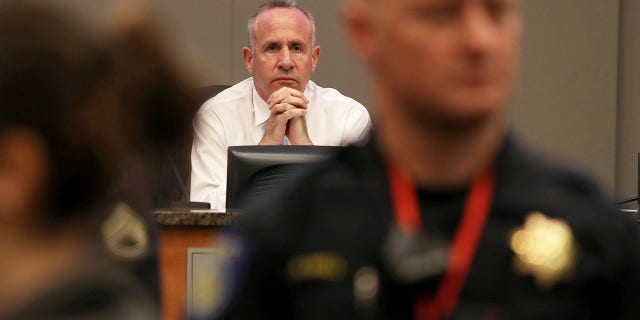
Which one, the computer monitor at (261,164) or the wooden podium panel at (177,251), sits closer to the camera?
the wooden podium panel at (177,251)

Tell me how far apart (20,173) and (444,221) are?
36 centimetres

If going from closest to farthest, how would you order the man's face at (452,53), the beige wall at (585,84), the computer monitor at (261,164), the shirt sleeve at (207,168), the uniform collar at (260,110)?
the man's face at (452,53) < the computer monitor at (261,164) < the shirt sleeve at (207,168) < the uniform collar at (260,110) < the beige wall at (585,84)

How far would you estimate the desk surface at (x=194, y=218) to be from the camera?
288cm

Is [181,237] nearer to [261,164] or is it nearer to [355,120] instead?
[261,164]

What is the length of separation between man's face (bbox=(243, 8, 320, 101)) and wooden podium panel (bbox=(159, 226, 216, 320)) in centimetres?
147

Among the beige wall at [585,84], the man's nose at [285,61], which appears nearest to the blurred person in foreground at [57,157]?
the man's nose at [285,61]

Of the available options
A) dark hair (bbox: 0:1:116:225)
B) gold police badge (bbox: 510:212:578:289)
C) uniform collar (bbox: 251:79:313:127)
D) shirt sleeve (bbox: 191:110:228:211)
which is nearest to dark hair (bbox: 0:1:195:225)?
dark hair (bbox: 0:1:116:225)

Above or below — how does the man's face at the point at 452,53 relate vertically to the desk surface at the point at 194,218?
above

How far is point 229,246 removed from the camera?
0.96 m

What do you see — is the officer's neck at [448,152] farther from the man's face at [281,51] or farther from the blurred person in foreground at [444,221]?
the man's face at [281,51]

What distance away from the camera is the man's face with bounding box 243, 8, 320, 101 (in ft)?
14.2

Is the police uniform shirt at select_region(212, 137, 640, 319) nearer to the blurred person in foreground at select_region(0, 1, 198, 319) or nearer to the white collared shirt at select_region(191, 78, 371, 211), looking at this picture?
the blurred person in foreground at select_region(0, 1, 198, 319)

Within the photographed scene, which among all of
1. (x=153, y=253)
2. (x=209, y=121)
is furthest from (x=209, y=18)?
(x=153, y=253)

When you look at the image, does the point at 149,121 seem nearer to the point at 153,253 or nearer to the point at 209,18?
the point at 153,253
